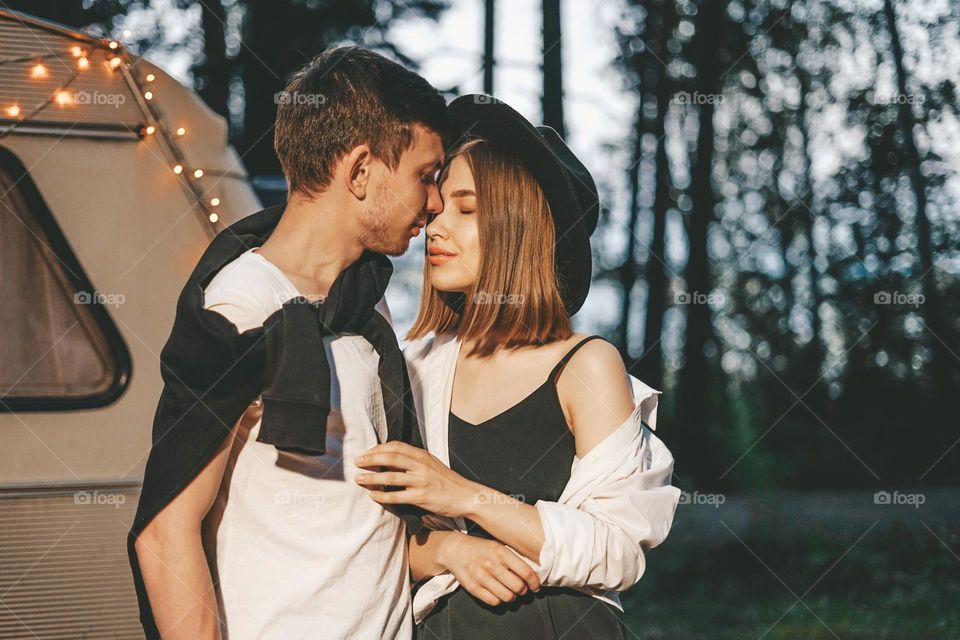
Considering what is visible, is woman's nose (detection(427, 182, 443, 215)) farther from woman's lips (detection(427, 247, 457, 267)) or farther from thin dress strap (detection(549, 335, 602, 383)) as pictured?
thin dress strap (detection(549, 335, 602, 383))

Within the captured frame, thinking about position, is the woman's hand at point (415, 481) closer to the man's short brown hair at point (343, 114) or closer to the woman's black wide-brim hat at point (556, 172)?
the man's short brown hair at point (343, 114)

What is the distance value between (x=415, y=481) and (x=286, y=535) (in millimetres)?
323

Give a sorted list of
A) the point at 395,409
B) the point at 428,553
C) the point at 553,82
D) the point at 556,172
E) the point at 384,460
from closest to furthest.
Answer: the point at 384,460 < the point at 395,409 < the point at 428,553 < the point at 556,172 < the point at 553,82

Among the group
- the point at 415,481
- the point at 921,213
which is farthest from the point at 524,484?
the point at 921,213

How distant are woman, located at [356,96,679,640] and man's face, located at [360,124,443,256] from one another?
0.27m

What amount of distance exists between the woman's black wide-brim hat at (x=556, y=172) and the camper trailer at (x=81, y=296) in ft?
4.06

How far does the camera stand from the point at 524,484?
2600 mm

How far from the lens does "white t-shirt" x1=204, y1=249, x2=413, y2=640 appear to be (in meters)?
2.06

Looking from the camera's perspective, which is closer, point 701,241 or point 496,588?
point 496,588

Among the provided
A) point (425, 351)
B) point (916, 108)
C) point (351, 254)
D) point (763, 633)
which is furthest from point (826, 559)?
point (351, 254)

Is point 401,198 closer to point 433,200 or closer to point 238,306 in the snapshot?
point 433,200

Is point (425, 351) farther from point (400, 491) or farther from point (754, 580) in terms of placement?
point (754, 580)

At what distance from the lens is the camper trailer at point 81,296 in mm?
3162

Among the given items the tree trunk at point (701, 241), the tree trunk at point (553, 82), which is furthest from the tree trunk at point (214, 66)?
the tree trunk at point (701, 241)
